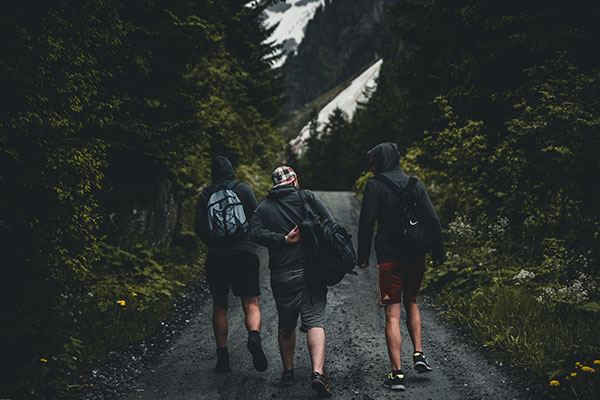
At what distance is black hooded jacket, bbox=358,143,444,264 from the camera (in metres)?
4.18

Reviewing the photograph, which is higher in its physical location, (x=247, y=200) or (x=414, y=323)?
(x=247, y=200)

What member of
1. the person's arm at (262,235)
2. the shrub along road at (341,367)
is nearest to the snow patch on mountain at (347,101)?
the shrub along road at (341,367)

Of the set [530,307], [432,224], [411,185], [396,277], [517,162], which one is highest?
[517,162]

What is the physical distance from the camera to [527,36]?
7.32m

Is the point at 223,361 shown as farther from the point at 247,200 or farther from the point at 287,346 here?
the point at 247,200

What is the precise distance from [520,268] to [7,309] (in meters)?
6.53

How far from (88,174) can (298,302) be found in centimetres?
238

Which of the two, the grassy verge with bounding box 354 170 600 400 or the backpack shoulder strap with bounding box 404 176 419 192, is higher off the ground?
the backpack shoulder strap with bounding box 404 176 419 192

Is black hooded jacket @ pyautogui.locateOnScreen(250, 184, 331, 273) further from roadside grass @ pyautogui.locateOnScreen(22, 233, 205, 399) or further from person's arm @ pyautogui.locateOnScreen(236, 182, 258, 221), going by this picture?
roadside grass @ pyautogui.locateOnScreen(22, 233, 205, 399)

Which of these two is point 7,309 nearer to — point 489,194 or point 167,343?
point 167,343

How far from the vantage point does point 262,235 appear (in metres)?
4.20

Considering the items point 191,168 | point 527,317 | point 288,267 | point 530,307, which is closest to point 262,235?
point 288,267

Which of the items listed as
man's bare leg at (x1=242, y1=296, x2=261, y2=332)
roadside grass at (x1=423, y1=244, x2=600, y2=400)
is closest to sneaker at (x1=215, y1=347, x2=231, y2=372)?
man's bare leg at (x1=242, y1=296, x2=261, y2=332)

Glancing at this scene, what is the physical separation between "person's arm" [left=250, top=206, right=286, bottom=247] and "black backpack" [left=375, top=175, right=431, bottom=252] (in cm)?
108
